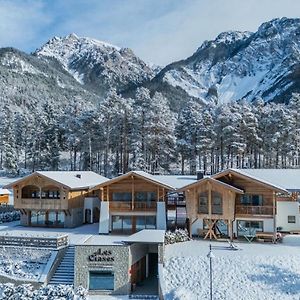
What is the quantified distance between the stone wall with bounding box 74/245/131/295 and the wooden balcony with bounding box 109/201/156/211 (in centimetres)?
649

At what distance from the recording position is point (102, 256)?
2255 cm

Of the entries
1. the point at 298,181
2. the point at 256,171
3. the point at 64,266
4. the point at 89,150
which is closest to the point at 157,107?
the point at 89,150

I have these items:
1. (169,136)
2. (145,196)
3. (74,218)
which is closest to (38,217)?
(74,218)

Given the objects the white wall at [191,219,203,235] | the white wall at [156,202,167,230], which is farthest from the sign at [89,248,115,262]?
the white wall at [191,219,203,235]

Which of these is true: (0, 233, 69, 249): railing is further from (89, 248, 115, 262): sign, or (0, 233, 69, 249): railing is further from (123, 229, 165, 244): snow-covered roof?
(123, 229, 165, 244): snow-covered roof

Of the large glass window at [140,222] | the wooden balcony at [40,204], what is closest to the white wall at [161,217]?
the large glass window at [140,222]

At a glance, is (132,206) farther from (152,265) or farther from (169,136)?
(169,136)

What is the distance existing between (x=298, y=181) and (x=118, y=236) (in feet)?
44.8

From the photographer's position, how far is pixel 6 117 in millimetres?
69438

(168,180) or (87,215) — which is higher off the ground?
(168,180)

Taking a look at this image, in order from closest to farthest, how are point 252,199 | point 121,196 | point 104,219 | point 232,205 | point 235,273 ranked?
1. point 235,273
2. point 232,205
3. point 252,199
4. point 104,219
5. point 121,196

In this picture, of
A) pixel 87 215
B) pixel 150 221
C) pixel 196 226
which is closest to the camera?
pixel 196 226

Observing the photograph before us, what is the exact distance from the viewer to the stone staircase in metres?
22.4

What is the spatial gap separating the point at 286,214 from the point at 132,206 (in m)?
10.7
